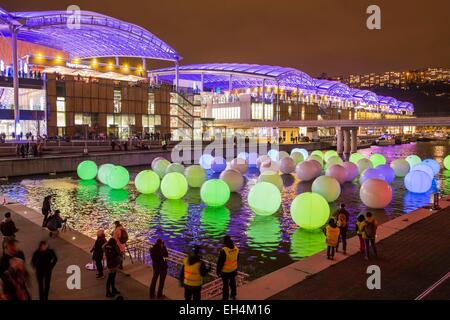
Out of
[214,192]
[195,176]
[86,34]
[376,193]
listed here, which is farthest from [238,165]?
[86,34]

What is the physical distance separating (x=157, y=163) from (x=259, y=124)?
57001 millimetres

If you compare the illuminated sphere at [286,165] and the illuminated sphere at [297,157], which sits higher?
the illuminated sphere at [297,157]

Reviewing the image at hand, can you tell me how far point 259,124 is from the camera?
288 ft

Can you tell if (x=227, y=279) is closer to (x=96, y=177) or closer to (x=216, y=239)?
(x=216, y=239)

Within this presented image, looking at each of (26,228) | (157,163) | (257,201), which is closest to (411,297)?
(257,201)

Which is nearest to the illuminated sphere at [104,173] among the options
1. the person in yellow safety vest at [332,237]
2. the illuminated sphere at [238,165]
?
the illuminated sphere at [238,165]

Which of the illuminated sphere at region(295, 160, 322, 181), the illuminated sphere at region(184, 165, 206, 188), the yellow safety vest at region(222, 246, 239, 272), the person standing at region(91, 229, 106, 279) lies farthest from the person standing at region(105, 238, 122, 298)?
the illuminated sphere at region(295, 160, 322, 181)

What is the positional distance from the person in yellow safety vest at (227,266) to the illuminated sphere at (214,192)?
39.9 feet

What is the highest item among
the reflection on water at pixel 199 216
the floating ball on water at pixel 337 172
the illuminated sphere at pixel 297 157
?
the illuminated sphere at pixel 297 157

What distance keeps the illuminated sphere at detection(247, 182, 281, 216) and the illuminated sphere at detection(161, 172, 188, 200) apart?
558 cm

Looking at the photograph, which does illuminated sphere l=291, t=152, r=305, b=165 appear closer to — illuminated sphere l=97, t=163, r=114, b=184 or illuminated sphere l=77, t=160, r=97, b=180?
illuminated sphere l=97, t=163, r=114, b=184

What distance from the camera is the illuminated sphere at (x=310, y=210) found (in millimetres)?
16672

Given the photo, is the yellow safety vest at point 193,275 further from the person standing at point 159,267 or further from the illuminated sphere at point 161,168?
the illuminated sphere at point 161,168

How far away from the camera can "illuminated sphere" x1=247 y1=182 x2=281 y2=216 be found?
1964 cm
